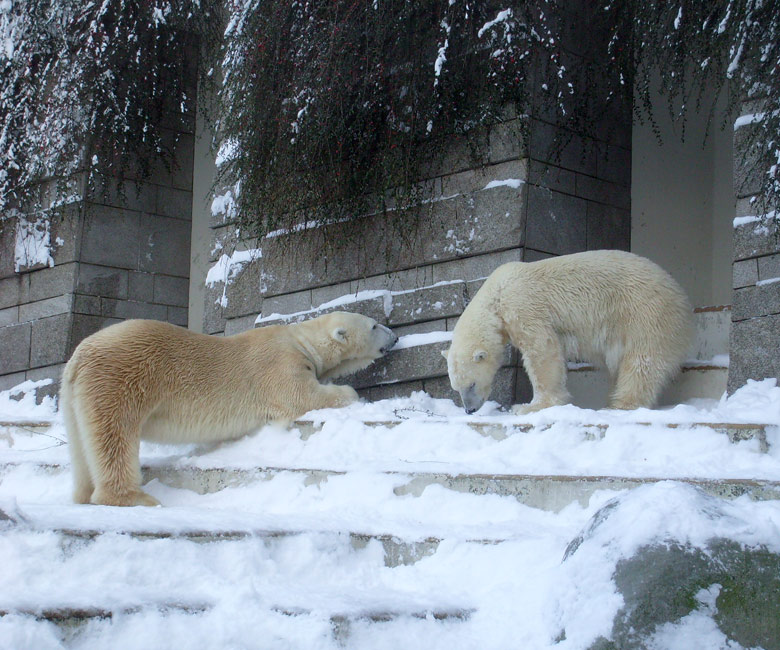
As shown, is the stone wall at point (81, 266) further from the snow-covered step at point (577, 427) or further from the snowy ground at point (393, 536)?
the snow-covered step at point (577, 427)

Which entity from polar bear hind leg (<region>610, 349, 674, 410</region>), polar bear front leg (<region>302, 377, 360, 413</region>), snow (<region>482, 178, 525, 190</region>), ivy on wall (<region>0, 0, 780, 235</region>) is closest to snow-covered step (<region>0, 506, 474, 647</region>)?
polar bear front leg (<region>302, 377, 360, 413</region>)

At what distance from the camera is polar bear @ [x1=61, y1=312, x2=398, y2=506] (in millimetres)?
3756

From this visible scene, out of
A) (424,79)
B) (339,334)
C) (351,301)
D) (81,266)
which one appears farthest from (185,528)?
(81,266)

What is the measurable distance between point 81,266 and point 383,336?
2777mm

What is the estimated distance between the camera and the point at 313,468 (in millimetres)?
3518

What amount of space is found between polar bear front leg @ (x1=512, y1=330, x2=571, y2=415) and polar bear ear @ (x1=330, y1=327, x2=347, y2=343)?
3.55 ft

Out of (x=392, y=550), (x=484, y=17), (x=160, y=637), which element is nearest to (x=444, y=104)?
(x=484, y=17)

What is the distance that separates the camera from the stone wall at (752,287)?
4.14 m

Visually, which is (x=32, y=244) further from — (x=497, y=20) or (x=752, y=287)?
(x=752, y=287)

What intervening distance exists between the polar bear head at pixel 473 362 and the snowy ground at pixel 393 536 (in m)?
0.69

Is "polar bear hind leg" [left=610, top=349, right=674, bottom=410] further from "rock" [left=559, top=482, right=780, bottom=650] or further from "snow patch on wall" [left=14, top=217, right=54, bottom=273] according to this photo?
"snow patch on wall" [left=14, top=217, right=54, bottom=273]

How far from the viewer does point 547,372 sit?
14.3 ft

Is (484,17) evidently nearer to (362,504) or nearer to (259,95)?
(259,95)

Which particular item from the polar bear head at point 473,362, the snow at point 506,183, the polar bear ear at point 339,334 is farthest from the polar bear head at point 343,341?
the snow at point 506,183
